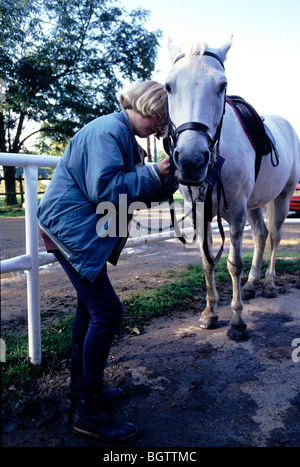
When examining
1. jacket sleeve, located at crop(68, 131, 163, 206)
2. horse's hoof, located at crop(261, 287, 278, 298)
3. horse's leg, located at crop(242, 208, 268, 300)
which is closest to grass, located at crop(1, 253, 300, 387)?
horse's leg, located at crop(242, 208, 268, 300)

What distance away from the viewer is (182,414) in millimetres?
1942

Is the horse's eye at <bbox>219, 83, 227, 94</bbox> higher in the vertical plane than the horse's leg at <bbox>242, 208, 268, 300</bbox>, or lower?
higher

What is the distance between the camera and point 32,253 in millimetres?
2295

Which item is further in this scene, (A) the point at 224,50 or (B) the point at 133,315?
(B) the point at 133,315

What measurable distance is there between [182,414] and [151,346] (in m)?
0.83

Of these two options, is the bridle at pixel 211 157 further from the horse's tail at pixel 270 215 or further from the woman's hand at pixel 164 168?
the horse's tail at pixel 270 215

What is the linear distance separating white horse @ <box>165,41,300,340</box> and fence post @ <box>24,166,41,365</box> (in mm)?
986

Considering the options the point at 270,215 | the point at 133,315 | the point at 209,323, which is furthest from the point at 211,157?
the point at 270,215

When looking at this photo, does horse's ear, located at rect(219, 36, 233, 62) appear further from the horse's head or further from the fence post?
the fence post

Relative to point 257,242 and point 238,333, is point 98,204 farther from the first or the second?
point 257,242

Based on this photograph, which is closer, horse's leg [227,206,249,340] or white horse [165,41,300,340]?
white horse [165,41,300,340]

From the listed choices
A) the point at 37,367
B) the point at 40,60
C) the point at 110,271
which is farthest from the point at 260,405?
the point at 40,60

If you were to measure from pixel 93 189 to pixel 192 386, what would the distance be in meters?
1.45

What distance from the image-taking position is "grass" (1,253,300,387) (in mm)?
2285
